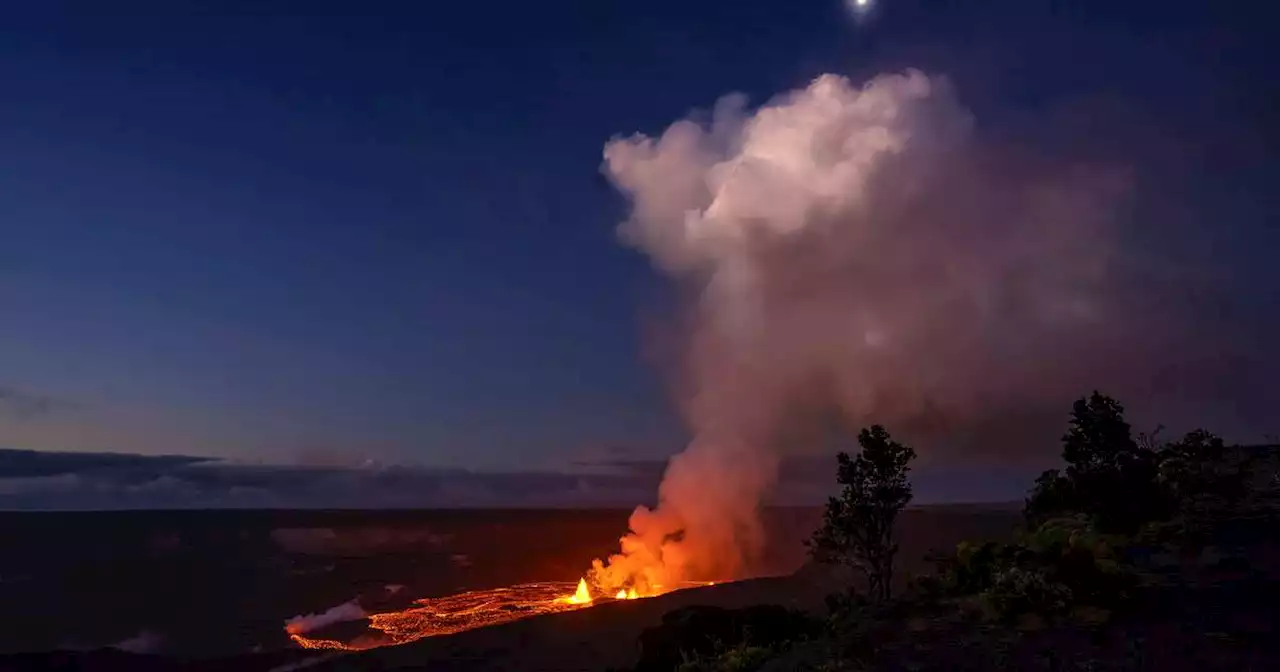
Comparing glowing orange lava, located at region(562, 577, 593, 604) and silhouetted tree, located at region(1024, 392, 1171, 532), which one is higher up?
silhouetted tree, located at region(1024, 392, 1171, 532)

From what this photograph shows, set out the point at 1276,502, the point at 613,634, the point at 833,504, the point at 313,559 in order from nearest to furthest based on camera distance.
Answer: the point at 1276,502, the point at 833,504, the point at 613,634, the point at 313,559

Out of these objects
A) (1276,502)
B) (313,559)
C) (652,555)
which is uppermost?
(1276,502)

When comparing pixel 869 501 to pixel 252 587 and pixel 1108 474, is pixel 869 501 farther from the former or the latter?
pixel 252 587

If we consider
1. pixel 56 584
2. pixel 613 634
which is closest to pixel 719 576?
pixel 613 634

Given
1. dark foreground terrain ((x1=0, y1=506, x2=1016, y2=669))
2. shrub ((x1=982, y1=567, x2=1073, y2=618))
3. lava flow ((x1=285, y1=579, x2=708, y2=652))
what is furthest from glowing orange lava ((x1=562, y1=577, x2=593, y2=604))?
shrub ((x1=982, y1=567, x2=1073, y2=618))

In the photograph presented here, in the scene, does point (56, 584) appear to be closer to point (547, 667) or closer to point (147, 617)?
point (147, 617)

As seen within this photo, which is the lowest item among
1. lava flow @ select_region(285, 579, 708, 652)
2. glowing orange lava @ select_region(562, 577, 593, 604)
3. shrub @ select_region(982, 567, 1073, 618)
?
lava flow @ select_region(285, 579, 708, 652)

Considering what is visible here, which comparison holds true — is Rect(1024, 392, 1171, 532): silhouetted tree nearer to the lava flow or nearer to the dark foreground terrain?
the dark foreground terrain

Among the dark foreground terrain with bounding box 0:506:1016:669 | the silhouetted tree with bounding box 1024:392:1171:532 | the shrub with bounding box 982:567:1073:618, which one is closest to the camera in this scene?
the shrub with bounding box 982:567:1073:618
